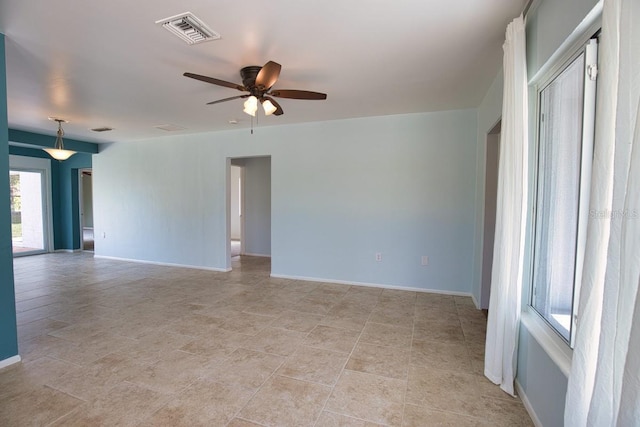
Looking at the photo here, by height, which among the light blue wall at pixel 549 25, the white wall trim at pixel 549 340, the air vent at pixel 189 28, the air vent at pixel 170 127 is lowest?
the white wall trim at pixel 549 340

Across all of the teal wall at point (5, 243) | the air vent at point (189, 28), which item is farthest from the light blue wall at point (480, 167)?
the teal wall at point (5, 243)

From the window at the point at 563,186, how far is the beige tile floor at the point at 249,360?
0.77 m

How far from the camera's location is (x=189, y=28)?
213 cm

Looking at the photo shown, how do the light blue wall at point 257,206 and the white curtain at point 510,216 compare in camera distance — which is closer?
the white curtain at point 510,216

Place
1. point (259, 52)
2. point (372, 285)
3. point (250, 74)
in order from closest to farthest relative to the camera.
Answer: point (259, 52)
point (250, 74)
point (372, 285)

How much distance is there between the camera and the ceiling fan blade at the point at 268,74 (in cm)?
222

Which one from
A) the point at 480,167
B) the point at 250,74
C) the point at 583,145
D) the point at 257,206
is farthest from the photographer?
the point at 257,206

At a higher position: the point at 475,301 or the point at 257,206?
the point at 257,206

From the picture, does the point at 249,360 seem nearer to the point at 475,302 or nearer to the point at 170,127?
the point at 475,302

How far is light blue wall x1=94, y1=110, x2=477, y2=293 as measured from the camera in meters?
4.21

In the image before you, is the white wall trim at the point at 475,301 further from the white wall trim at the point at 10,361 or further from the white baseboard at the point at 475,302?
the white wall trim at the point at 10,361

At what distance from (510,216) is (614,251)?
1.10 meters

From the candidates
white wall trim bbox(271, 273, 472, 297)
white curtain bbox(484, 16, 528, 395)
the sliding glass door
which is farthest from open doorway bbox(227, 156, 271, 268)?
white curtain bbox(484, 16, 528, 395)

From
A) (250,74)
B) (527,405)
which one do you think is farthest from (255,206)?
(527,405)
